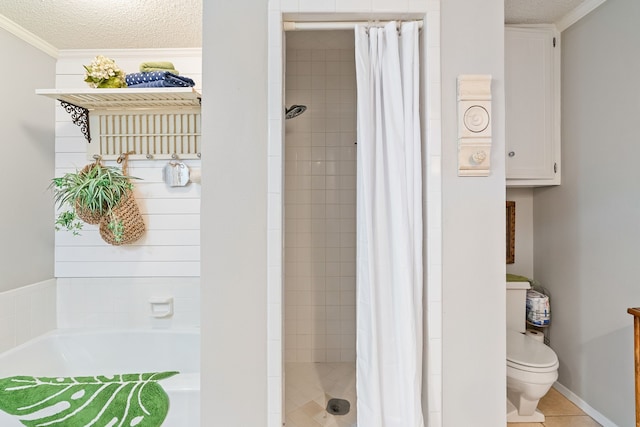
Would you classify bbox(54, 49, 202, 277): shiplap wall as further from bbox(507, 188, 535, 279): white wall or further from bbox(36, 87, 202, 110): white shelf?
bbox(507, 188, 535, 279): white wall

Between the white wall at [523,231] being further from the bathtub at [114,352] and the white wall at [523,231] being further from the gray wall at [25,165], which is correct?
the gray wall at [25,165]

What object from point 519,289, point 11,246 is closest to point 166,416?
point 11,246

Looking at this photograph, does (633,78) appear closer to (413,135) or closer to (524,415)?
(413,135)

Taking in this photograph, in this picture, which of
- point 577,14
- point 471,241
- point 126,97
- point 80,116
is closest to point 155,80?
point 126,97

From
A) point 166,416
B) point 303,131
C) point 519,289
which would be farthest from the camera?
point 303,131

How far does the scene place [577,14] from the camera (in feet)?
6.35

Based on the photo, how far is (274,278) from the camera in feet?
4.45

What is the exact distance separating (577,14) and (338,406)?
2.91m

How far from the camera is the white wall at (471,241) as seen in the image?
1349 mm

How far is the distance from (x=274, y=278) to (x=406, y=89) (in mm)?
1053

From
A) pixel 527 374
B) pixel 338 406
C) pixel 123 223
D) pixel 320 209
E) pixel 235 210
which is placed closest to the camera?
pixel 235 210

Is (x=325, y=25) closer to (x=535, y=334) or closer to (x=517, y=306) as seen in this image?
(x=517, y=306)

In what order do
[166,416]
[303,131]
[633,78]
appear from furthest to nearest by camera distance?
[303,131] → [633,78] → [166,416]

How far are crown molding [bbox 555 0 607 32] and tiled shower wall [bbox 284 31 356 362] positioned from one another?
4.73 ft
